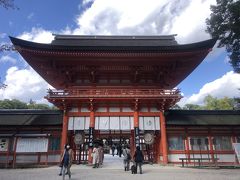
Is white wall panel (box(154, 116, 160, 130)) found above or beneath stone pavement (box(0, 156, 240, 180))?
above

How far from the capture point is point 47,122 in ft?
65.3

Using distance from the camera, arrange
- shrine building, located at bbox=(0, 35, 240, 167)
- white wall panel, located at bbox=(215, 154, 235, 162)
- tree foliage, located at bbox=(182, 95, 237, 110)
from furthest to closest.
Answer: tree foliage, located at bbox=(182, 95, 237, 110), white wall panel, located at bbox=(215, 154, 235, 162), shrine building, located at bbox=(0, 35, 240, 167)

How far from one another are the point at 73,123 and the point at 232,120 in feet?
50.5

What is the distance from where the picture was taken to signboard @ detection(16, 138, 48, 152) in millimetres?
17875

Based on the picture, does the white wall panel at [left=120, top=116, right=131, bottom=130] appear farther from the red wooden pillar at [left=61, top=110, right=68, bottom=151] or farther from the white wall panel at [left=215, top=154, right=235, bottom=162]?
the white wall panel at [left=215, top=154, right=235, bottom=162]

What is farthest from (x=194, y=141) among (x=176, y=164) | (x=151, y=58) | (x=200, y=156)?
(x=151, y=58)

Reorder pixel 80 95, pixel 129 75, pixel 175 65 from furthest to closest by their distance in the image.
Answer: pixel 129 75
pixel 175 65
pixel 80 95

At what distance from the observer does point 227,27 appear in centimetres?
2009

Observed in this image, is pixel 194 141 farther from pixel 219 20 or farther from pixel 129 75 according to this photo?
pixel 219 20

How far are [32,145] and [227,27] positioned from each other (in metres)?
20.6

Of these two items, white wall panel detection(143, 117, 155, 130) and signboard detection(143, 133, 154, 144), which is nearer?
signboard detection(143, 133, 154, 144)

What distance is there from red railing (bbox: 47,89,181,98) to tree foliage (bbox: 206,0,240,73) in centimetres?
743

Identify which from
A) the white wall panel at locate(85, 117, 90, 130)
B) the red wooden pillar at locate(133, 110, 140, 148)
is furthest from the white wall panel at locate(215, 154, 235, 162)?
the white wall panel at locate(85, 117, 90, 130)

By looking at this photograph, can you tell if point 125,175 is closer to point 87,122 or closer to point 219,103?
point 87,122
